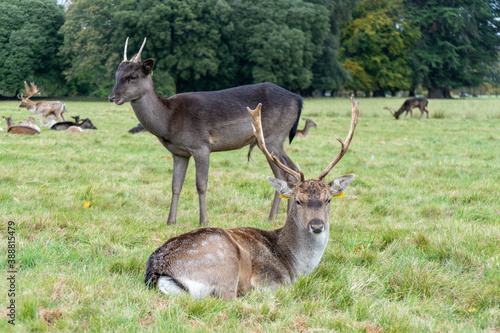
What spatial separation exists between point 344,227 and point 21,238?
3018 millimetres

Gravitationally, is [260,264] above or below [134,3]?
below

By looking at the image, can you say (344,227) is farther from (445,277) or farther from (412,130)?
(412,130)

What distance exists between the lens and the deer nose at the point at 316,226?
3037 mm

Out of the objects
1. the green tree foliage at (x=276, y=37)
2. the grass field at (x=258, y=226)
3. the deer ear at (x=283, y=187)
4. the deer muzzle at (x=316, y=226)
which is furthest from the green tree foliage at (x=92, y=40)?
the deer muzzle at (x=316, y=226)

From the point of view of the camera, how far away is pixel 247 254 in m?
3.17

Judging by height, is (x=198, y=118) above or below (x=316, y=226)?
above

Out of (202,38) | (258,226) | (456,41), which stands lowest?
(258,226)

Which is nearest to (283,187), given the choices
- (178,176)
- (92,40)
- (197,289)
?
(197,289)

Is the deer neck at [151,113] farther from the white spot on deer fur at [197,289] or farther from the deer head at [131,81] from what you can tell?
the white spot on deer fur at [197,289]

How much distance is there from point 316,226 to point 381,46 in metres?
48.7

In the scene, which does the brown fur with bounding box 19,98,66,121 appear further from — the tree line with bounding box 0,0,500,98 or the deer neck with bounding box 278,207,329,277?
the tree line with bounding box 0,0,500,98

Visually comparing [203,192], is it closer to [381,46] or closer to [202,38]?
[202,38]

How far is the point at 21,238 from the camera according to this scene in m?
3.80

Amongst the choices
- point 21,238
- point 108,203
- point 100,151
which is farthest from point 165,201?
point 100,151
